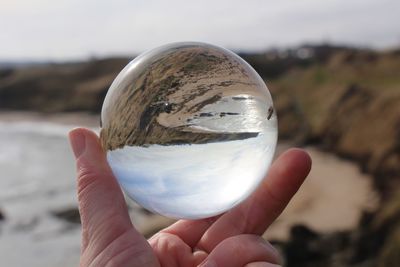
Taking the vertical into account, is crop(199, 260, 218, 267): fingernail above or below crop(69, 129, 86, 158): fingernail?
below

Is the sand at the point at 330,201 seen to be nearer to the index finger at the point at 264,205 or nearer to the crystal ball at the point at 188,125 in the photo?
the index finger at the point at 264,205

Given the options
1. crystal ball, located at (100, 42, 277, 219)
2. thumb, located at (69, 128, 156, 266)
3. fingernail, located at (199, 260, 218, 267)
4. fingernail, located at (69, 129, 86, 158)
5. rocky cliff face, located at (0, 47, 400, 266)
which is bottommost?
rocky cliff face, located at (0, 47, 400, 266)

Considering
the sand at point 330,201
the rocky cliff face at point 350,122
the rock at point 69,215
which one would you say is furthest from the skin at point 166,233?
the rock at point 69,215

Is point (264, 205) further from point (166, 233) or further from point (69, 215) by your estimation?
point (69, 215)

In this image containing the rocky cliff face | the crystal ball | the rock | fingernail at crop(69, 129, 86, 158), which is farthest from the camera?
the rock

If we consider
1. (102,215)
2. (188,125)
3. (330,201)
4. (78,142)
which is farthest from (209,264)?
(330,201)

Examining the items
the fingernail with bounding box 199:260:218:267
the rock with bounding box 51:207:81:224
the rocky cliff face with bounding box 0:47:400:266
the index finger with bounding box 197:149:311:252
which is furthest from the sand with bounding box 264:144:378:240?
the fingernail with bounding box 199:260:218:267

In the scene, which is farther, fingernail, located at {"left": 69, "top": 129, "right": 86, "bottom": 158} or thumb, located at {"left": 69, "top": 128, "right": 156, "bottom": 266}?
fingernail, located at {"left": 69, "top": 129, "right": 86, "bottom": 158}

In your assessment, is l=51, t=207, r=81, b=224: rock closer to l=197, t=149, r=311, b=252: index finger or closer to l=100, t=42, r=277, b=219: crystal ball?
l=197, t=149, r=311, b=252: index finger
